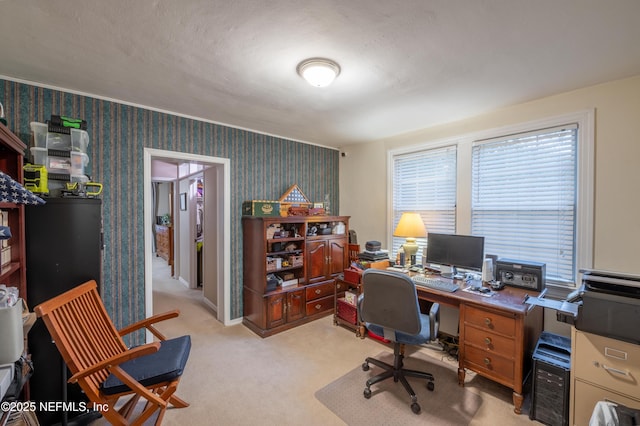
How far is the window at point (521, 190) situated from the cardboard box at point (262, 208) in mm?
1931

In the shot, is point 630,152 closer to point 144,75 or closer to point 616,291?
point 616,291

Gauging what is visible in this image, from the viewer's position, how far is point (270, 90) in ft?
7.66

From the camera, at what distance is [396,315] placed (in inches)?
79.7

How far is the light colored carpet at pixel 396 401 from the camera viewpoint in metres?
1.88

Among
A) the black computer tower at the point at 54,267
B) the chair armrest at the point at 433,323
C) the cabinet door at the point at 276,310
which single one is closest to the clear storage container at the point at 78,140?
the black computer tower at the point at 54,267

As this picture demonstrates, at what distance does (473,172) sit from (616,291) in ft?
5.56

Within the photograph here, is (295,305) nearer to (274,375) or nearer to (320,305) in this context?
(320,305)

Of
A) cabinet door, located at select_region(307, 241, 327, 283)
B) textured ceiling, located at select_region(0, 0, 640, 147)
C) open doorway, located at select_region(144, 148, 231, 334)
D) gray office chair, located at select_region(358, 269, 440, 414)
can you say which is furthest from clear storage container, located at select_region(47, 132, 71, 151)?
gray office chair, located at select_region(358, 269, 440, 414)

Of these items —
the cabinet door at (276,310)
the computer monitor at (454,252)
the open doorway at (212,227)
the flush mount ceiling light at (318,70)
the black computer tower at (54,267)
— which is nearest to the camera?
the black computer tower at (54,267)

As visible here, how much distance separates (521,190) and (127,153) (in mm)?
4068

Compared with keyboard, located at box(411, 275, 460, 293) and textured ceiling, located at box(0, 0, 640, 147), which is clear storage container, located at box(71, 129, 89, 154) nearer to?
textured ceiling, located at box(0, 0, 640, 147)

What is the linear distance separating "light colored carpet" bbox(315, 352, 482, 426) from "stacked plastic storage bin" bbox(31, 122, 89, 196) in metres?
2.77

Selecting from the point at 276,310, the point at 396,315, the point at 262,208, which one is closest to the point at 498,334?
the point at 396,315

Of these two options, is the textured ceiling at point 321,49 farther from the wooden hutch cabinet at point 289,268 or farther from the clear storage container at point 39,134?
the wooden hutch cabinet at point 289,268
